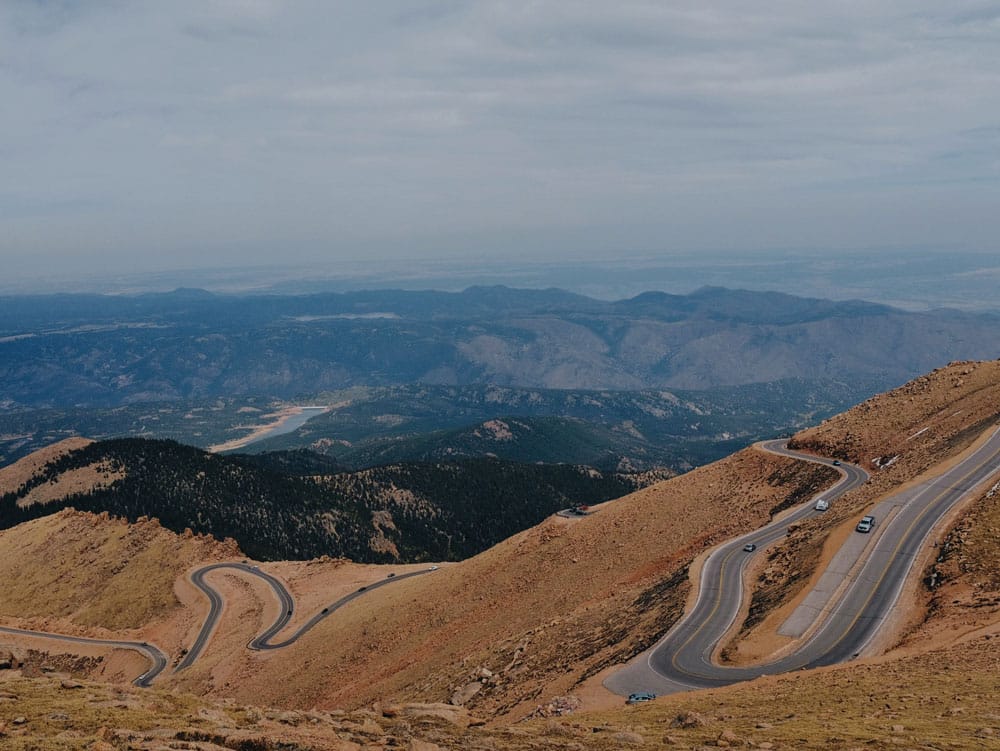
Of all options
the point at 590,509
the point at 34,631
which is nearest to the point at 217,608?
the point at 34,631

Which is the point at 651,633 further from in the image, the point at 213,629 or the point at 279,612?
the point at 213,629

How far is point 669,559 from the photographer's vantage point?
266 feet

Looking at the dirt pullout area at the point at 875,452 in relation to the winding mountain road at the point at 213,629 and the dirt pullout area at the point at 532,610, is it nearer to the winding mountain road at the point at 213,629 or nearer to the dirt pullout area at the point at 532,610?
the dirt pullout area at the point at 532,610

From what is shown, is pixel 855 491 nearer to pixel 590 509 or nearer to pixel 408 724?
pixel 590 509

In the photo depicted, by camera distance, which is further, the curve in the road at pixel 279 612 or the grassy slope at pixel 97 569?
the grassy slope at pixel 97 569

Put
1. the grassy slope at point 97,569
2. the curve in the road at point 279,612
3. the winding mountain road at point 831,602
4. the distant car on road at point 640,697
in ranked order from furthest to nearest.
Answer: the grassy slope at point 97,569, the curve in the road at point 279,612, the winding mountain road at point 831,602, the distant car on road at point 640,697

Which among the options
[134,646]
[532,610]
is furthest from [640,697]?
[134,646]

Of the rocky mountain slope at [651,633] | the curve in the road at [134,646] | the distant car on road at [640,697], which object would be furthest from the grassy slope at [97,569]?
the distant car on road at [640,697]

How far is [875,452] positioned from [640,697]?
208 feet

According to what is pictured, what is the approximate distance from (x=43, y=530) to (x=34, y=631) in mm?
40072

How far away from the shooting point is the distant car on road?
4456cm

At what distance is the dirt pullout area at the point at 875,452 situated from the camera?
54594mm

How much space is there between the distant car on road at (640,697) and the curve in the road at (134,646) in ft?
254

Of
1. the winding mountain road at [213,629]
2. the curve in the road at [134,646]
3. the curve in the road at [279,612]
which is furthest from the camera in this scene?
the curve in the road at [134,646]
